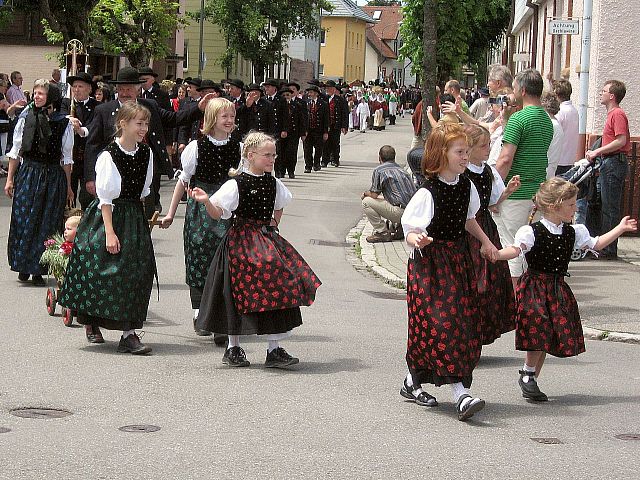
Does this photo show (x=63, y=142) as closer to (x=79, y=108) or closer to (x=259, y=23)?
(x=79, y=108)

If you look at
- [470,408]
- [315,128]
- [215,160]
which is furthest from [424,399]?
[315,128]

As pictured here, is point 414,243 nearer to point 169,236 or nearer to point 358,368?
point 358,368

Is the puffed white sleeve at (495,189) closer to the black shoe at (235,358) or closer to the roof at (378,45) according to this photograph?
the black shoe at (235,358)

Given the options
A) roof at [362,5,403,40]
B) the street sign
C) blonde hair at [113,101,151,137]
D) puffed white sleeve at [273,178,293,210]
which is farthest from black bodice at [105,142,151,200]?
roof at [362,5,403,40]

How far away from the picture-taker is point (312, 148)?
29672 millimetres

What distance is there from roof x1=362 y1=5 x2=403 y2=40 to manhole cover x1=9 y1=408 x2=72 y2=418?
5930 inches

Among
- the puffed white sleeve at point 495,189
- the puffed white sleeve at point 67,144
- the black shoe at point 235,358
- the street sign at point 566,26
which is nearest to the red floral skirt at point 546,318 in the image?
the puffed white sleeve at point 495,189

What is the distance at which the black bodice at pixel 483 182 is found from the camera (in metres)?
8.84

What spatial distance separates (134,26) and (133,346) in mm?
36249

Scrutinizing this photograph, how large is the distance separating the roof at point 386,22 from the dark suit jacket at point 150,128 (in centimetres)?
14514

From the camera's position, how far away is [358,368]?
8820mm

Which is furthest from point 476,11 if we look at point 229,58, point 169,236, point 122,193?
point 229,58

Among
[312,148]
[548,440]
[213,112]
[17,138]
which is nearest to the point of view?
[548,440]

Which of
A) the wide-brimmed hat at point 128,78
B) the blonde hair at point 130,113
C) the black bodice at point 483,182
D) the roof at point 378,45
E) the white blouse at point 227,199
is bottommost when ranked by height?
the white blouse at point 227,199
